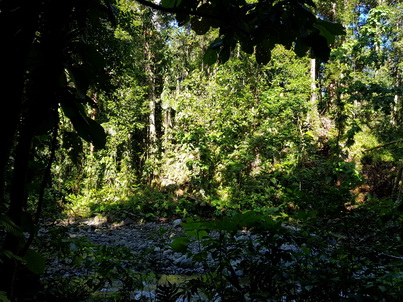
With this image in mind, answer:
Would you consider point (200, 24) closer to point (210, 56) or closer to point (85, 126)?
point (210, 56)

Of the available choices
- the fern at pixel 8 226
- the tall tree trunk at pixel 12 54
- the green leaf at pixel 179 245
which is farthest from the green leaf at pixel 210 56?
the fern at pixel 8 226

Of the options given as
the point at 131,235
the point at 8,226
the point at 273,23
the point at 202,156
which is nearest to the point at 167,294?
the point at 8,226

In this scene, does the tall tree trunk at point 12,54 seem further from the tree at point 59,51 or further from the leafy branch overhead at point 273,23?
the leafy branch overhead at point 273,23

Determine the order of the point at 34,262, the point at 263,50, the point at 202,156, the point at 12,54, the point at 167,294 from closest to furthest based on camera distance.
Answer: the point at 12,54
the point at 34,262
the point at 263,50
the point at 167,294
the point at 202,156

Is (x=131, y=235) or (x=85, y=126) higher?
(x=85, y=126)

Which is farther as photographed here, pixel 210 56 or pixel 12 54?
pixel 210 56

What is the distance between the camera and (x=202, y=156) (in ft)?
30.6

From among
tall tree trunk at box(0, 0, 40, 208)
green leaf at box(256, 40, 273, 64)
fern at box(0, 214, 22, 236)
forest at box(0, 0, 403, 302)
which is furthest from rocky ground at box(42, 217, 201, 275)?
tall tree trunk at box(0, 0, 40, 208)

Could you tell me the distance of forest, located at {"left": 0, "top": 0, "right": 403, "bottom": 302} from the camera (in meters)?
0.82

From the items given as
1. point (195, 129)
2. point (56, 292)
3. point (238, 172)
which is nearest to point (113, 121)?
point (195, 129)

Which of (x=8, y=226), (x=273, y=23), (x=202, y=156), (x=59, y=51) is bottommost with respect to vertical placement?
(x=8, y=226)

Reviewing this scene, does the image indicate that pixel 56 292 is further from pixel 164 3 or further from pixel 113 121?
pixel 113 121

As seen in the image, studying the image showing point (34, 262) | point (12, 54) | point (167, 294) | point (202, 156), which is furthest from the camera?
point (202, 156)

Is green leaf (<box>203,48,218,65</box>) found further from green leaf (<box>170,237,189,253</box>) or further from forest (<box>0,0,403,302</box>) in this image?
green leaf (<box>170,237,189,253</box>)
